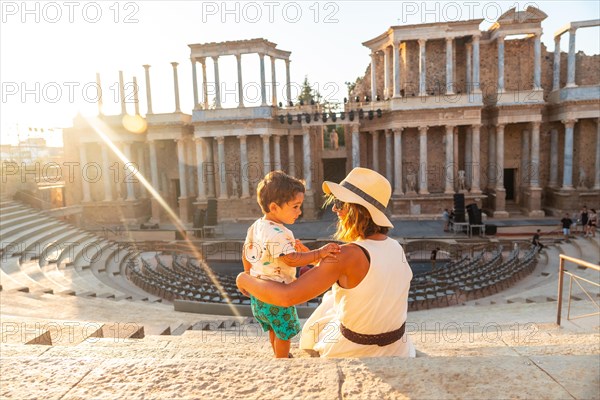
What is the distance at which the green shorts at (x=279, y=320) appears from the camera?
3596 millimetres

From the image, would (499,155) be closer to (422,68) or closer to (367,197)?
(422,68)

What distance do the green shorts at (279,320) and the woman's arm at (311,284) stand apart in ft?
3.19

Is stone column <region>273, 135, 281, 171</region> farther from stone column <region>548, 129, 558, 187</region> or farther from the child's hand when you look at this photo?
the child's hand

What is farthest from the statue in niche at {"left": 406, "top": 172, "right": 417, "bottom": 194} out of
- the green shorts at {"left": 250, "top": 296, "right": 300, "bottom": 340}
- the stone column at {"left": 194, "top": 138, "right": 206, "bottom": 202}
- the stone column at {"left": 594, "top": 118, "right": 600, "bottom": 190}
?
the green shorts at {"left": 250, "top": 296, "right": 300, "bottom": 340}

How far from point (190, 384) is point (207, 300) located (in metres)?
9.02

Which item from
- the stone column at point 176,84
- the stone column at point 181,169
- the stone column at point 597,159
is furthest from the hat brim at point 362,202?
the stone column at point 176,84

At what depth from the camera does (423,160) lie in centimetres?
2616

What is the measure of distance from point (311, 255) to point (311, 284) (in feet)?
1.33

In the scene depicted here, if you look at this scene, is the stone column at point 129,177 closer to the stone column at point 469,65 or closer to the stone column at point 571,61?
the stone column at point 469,65

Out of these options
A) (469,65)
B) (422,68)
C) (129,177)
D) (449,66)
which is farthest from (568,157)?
(129,177)

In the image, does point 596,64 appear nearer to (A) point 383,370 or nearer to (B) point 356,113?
(B) point 356,113

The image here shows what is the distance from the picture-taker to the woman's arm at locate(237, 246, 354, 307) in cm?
263

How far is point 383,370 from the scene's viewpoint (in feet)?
7.32

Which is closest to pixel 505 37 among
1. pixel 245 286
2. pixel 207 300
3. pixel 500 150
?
pixel 500 150
